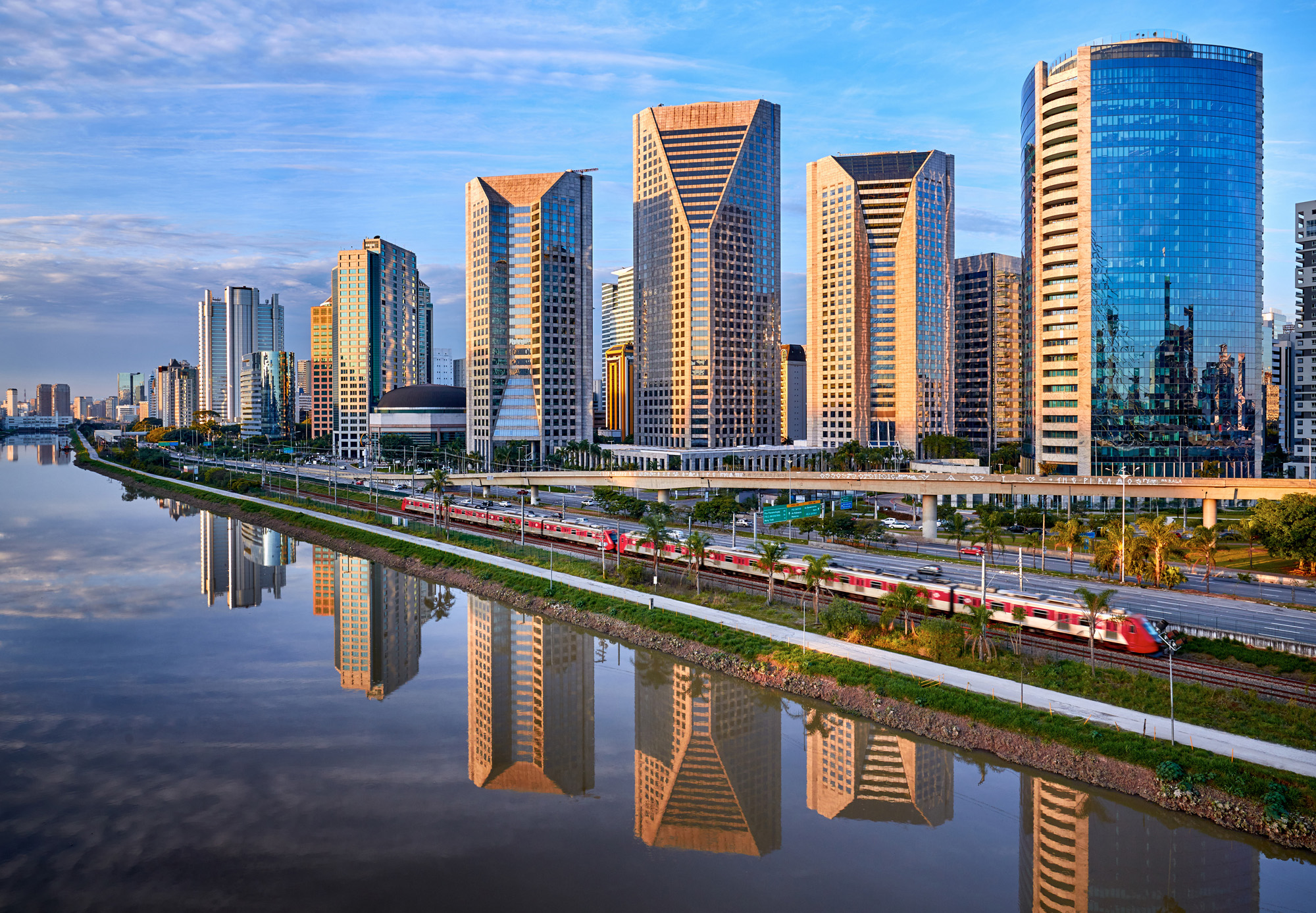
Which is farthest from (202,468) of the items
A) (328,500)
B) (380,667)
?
(380,667)

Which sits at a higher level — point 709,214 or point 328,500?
point 709,214

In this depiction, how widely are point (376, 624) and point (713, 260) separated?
136455mm

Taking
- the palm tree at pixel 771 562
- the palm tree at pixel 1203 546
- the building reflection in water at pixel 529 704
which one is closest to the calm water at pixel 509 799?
the building reflection in water at pixel 529 704

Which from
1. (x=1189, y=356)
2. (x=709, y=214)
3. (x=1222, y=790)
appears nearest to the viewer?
(x=1222, y=790)

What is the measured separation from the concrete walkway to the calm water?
4.14 m

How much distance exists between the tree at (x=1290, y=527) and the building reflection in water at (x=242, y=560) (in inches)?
3394

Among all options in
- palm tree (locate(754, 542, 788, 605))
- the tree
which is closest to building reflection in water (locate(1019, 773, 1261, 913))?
palm tree (locate(754, 542, 788, 605))

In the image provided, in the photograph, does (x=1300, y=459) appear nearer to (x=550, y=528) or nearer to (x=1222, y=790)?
(x=550, y=528)

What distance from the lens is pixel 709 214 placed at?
18800cm

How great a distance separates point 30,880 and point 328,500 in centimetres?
11911

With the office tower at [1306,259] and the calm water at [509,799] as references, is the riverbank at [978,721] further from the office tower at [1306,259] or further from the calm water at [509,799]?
the office tower at [1306,259]

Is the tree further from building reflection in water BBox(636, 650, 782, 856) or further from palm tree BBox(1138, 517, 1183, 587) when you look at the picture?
building reflection in water BBox(636, 650, 782, 856)

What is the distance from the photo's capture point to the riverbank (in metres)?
32.7

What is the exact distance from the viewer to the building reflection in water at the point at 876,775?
121 feet
